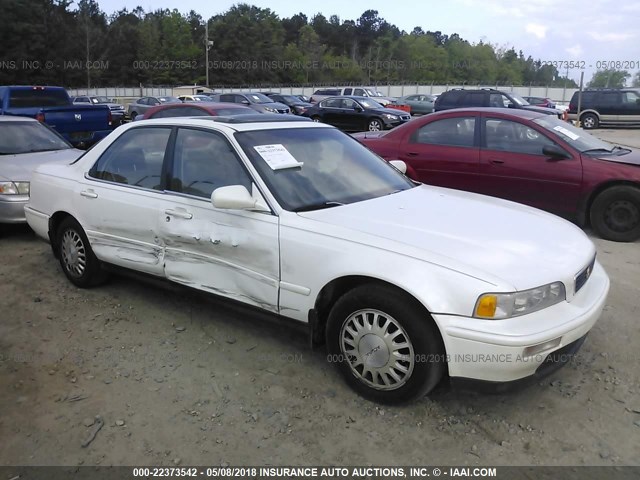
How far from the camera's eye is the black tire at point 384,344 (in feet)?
9.18

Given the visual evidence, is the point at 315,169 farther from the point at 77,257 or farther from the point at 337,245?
the point at 77,257

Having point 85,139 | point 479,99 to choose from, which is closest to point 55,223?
point 85,139

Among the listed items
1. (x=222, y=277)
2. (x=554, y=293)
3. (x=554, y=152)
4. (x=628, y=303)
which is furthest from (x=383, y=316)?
(x=554, y=152)

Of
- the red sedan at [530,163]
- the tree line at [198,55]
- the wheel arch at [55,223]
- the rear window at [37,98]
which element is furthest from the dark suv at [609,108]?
the tree line at [198,55]

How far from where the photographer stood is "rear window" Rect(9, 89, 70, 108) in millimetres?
11898

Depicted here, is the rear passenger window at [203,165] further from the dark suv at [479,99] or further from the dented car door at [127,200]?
the dark suv at [479,99]

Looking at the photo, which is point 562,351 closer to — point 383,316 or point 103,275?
point 383,316

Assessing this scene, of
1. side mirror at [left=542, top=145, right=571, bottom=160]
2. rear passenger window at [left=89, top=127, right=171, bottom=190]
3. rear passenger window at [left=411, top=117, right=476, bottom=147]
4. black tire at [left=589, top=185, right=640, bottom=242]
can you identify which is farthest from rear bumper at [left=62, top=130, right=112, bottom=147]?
black tire at [left=589, top=185, right=640, bottom=242]

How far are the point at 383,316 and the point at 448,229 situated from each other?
653 mm

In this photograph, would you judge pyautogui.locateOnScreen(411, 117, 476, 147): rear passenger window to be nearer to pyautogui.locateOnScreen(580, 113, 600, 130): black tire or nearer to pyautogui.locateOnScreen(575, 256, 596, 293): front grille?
pyautogui.locateOnScreen(575, 256, 596, 293): front grille

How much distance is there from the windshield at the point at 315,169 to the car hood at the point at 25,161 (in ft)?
11.2

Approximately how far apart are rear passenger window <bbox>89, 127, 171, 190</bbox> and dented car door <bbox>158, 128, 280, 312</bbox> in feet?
0.62

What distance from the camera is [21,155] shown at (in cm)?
707

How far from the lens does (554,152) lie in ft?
20.7
